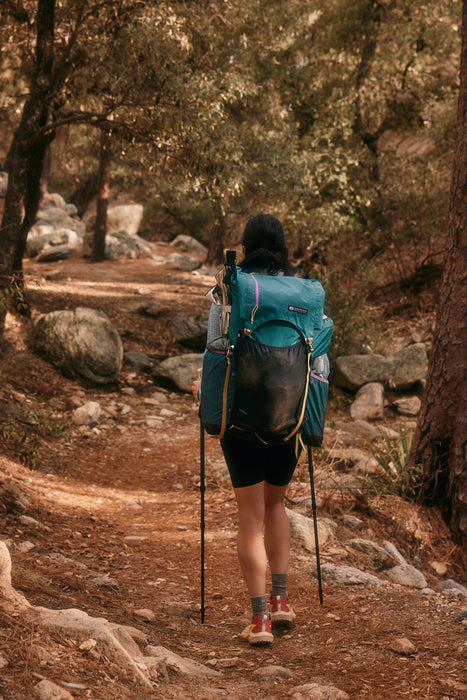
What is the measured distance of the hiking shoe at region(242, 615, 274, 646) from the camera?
3254 millimetres

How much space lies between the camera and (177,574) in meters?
4.53

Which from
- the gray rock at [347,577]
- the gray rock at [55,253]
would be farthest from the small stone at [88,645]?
the gray rock at [55,253]

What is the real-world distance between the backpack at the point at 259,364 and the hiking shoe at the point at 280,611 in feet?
2.99

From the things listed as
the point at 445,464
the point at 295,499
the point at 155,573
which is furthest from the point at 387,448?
the point at 155,573

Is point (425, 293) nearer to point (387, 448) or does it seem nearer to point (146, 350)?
point (146, 350)

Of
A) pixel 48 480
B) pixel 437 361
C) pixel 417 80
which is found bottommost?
pixel 48 480

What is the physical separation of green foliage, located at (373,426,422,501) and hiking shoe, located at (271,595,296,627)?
8.22 ft

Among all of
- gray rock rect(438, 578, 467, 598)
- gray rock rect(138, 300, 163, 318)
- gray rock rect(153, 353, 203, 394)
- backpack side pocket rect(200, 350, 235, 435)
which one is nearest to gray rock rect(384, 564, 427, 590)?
gray rock rect(438, 578, 467, 598)

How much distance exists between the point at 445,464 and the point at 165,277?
1286 cm

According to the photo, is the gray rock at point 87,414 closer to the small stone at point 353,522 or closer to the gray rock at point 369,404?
the gray rock at point 369,404

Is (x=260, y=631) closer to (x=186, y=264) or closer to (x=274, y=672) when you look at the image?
(x=274, y=672)

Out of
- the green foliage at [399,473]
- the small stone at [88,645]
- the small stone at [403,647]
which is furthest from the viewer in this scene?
the green foliage at [399,473]

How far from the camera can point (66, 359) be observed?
32.7ft

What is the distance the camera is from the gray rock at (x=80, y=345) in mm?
9945
